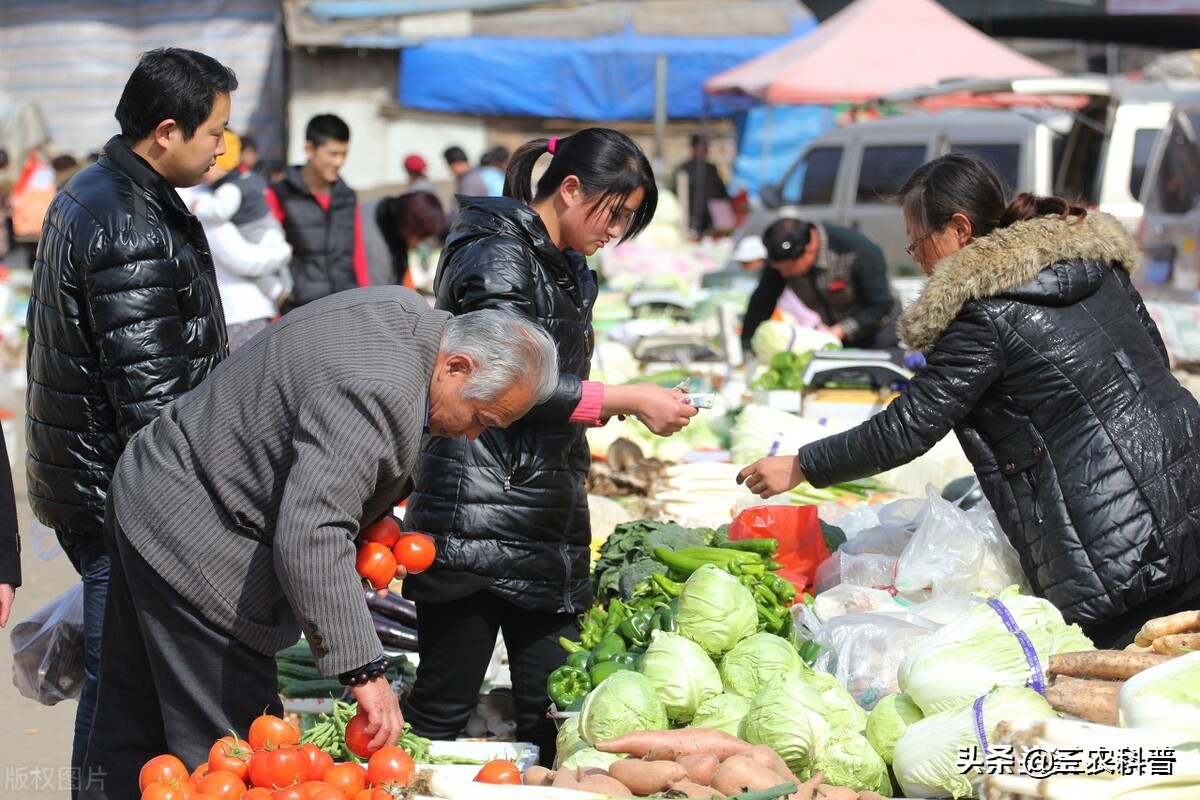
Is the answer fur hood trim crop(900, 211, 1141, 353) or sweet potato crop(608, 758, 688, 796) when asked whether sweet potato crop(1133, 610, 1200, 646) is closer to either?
fur hood trim crop(900, 211, 1141, 353)

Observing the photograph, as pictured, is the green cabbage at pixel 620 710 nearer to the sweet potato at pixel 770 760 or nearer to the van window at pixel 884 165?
the sweet potato at pixel 770 760

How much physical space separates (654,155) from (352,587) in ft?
53.2

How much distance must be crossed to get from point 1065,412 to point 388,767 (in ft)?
6.14

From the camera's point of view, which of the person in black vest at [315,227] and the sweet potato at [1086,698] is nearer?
the sweet potato at [1086,698]

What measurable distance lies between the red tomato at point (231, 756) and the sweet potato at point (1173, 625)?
2.00m

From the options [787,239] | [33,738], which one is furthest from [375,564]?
[787,239]

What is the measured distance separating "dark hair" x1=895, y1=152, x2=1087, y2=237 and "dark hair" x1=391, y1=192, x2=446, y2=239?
4290mm

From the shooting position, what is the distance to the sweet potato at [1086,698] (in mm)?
2566

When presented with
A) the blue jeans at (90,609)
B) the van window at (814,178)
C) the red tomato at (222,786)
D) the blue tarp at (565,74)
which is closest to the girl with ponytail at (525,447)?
the blue jeans at (90,609)

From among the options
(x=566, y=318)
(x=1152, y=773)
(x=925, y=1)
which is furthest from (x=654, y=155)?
(x=1152, y=773)

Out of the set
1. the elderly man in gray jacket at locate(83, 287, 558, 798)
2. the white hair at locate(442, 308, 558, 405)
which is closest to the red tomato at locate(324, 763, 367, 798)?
the elderly man in gray jacket at locate(83, 287, 558, 798)

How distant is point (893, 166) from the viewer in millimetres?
12570

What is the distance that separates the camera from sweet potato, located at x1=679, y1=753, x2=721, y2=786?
2.62 metres

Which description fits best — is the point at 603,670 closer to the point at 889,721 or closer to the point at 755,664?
the point at 755,664
